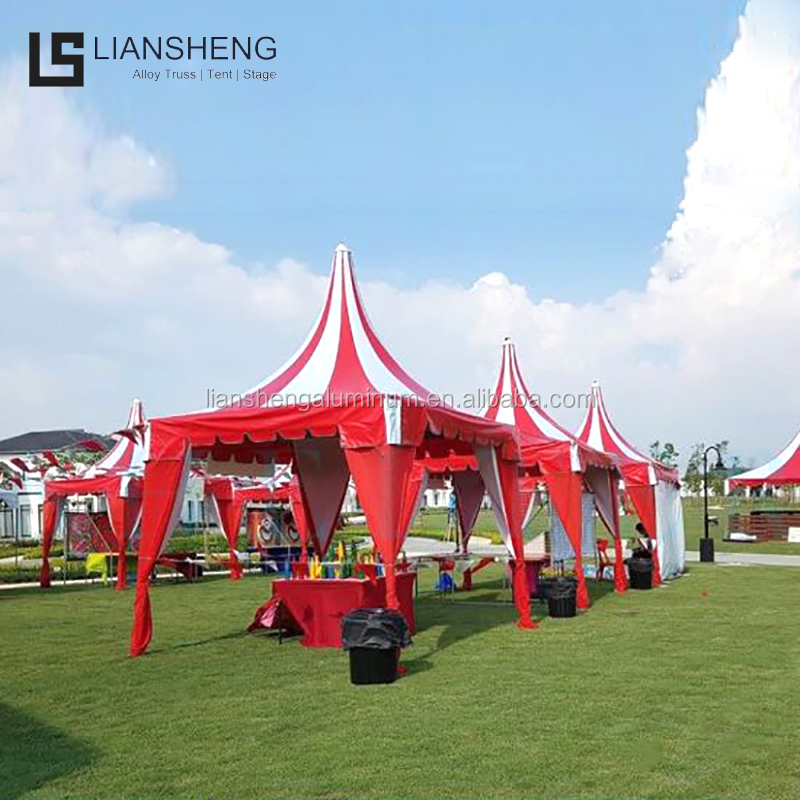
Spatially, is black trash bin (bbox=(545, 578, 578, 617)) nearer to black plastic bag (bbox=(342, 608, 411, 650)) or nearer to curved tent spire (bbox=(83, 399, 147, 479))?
black plastic bag (bbox=(342, 608, 411, 650))

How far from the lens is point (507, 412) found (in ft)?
62.0

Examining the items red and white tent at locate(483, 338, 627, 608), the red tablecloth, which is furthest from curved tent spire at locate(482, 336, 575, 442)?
the red tablecloth

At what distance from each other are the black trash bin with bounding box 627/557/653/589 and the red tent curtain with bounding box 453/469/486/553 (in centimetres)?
360

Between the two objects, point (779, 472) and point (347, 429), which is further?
point (779, 472)

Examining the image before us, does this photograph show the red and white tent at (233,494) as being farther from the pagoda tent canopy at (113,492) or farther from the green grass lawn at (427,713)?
the green grass lawn at (427,713)

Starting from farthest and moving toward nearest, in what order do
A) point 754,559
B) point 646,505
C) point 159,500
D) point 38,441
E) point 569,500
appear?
point 38,441, point 754,559, point 646,505, point 569,500, point 159,500

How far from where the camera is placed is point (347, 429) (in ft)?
35.8

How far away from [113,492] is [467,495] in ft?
26.3

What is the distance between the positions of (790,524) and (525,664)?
102 ft

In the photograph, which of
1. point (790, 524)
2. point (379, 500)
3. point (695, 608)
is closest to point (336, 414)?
point (379, 500)

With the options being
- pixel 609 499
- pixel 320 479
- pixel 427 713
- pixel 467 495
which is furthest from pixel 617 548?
pixel 427 713

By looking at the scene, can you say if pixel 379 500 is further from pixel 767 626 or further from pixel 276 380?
pixel 767 626

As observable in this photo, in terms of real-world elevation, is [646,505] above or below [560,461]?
below

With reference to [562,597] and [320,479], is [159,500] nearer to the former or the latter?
[320,479]
